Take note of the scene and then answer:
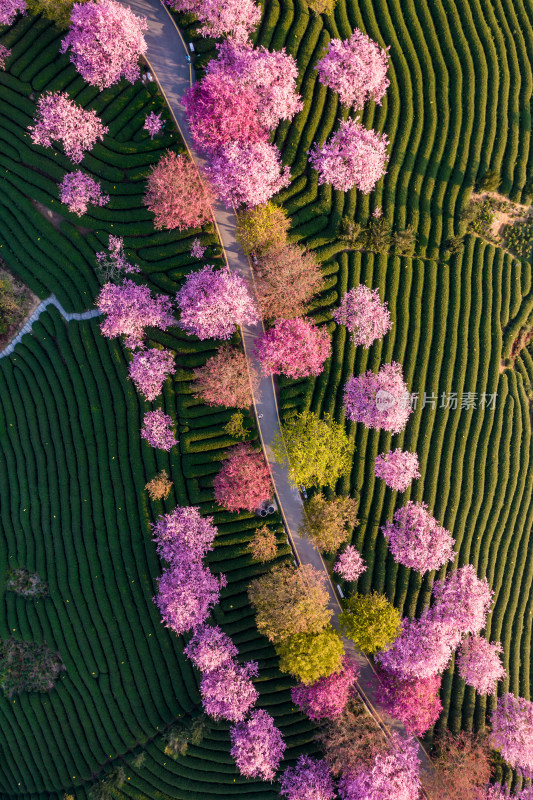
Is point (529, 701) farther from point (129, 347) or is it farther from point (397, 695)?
point (129, 347)

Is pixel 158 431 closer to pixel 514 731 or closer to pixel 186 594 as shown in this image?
pixel 186 594

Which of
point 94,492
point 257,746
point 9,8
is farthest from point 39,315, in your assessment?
point 257,746

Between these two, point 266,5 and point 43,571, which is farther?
point 43,571

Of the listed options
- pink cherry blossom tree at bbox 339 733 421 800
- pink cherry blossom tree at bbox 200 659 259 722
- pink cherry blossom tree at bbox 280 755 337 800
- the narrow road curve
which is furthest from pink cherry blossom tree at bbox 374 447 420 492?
pink cherry blossom tree at bbox 280 755 337 800

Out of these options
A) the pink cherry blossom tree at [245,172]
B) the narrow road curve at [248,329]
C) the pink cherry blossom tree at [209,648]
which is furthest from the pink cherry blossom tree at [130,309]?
the pink cherry blossom tree at [209,648]

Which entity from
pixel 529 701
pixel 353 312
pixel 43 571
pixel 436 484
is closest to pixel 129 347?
pixel 353 312

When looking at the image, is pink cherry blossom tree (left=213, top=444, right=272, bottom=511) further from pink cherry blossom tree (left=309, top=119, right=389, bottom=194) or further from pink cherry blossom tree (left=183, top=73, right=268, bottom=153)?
pink cherry blossom tree (left=183, top=73, right=268, bottom=153)

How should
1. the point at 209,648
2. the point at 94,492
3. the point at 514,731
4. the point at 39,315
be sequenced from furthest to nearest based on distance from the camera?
the point at 39,315 → the point at 94,492 → the point at 514,731 → the point at 209,648
